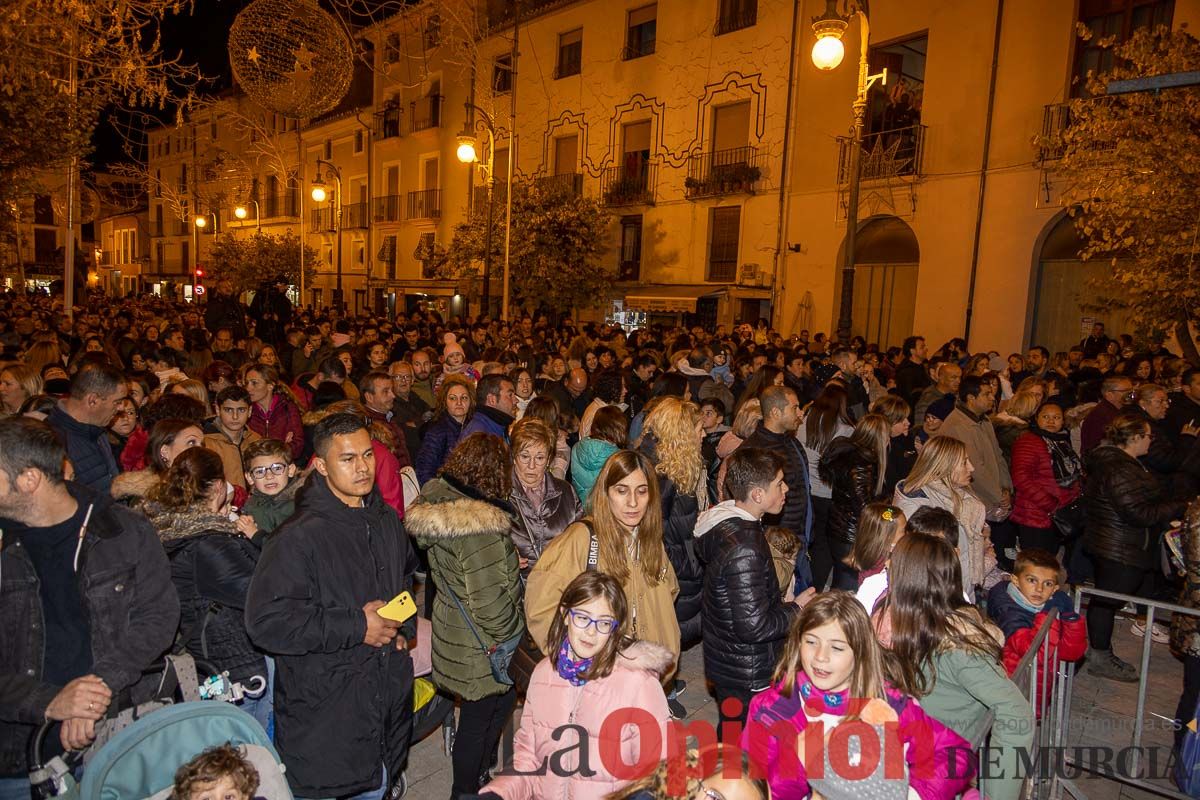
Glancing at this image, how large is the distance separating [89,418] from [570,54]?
23.2 meters

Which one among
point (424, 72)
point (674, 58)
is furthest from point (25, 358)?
point (674, 58)

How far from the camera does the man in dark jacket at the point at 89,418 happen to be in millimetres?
4246

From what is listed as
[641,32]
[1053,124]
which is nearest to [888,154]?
[1053,124]

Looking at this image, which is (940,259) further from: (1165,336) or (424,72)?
(424,72)

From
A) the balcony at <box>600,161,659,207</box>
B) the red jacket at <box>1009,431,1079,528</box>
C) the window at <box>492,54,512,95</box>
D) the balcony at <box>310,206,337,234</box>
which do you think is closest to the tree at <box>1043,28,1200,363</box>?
the red jacket at <box>1009,431,1079,528</box>

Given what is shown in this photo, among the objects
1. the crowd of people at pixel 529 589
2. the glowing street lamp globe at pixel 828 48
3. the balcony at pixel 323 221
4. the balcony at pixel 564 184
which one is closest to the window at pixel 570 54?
the balcony at pixel 564 184

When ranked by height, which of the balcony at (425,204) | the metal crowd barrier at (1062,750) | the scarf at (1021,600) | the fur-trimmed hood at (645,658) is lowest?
the metal crowd barrier at (1062,750)

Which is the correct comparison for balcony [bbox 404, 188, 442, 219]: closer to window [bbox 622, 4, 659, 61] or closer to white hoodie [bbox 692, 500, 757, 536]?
window [bbox 622, 4, 659, 61]

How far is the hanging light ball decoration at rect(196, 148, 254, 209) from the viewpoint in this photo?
17.4 metres

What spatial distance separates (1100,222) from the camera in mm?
10398

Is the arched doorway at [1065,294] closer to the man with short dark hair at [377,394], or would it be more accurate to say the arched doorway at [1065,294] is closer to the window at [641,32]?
the window at [641,32]

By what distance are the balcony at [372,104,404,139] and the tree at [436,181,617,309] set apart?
12.4m

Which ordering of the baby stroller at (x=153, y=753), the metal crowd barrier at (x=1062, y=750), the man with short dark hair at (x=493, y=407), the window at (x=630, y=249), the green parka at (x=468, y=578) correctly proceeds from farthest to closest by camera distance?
the window at (x=630, y=249) → the man with short dark hair at (x=493, y=407) → the metal crowd barrier at (x=1062, y=750) → the green parka at (x=468, y=578) → the baby stroller at (x=153, y=753)

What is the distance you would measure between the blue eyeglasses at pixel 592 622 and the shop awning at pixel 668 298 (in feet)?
55.7
